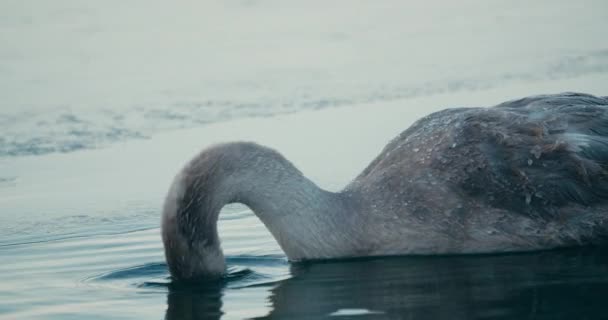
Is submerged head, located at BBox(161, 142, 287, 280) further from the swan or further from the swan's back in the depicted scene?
the swan's back

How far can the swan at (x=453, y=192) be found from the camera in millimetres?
8695

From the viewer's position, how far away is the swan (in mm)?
8695

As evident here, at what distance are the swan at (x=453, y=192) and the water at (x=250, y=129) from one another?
0.74ft

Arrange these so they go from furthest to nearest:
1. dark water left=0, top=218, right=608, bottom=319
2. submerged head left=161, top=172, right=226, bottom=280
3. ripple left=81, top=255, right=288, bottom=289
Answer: ripple left=81, top=255, right=288, bottom=289 → submerged head left=161, top=172, right=226, bottom=280 → dark water left=0, top=218, right=608, bottom=319

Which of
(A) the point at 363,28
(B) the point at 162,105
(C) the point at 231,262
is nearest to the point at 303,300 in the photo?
(C) the point at 231,262

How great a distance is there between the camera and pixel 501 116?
30.4ft

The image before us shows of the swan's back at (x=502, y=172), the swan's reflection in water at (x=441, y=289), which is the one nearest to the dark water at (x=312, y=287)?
the swan's reflection in water at (x=441, y=289)

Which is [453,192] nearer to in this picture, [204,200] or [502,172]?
[502,172]

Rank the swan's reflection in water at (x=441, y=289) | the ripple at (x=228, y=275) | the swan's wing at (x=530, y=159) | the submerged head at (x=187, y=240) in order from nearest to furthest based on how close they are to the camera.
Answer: the swan's reflection in water at (x=441, y=289)
the submerged head at (x=187, y=240)
the ripple at (x=228, y=275)
the swan's wing at (x=530, y=159)

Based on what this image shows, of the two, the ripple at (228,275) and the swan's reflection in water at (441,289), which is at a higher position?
the ripple at (228,275)

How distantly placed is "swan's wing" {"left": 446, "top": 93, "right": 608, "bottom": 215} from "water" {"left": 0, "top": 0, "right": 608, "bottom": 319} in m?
0.52

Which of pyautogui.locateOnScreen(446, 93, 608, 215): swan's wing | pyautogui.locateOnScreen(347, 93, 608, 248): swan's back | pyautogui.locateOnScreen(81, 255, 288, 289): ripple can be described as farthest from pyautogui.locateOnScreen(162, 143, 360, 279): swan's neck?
pyautogui.locateOnScreen(446, 93, 608, 215): swan's wing

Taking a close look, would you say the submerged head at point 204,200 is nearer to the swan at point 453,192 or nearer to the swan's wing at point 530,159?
the swan at point 453,192

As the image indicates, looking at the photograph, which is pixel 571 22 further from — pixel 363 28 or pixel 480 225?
pixel 480 225
